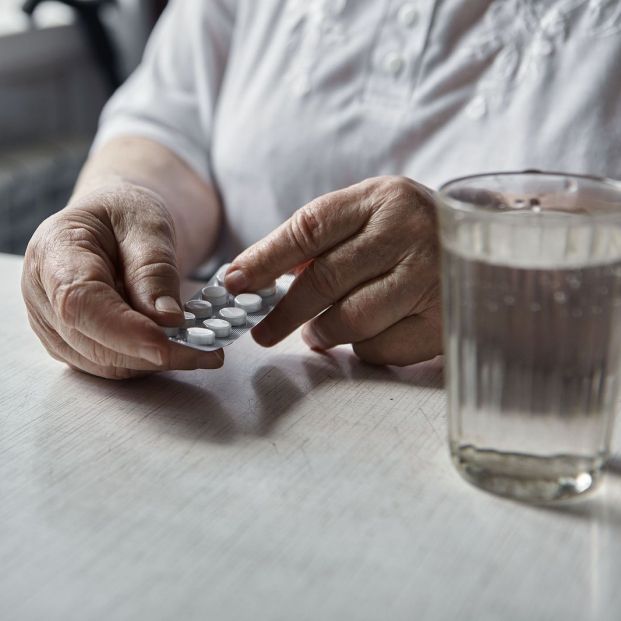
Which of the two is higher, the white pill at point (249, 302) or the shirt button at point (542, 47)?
the shirt button at point (542, 47)

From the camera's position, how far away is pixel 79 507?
42 centimetres

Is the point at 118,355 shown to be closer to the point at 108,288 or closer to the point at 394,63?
the point at 108,288

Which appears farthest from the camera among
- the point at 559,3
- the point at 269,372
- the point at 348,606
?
the point at 559,3

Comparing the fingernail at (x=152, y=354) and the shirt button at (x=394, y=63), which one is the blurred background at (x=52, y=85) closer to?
the shirt button at (x=394, y=63)

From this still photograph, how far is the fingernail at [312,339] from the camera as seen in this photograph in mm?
592

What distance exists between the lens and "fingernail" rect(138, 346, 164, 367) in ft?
1.62

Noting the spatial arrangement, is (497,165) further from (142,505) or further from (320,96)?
(142,505)

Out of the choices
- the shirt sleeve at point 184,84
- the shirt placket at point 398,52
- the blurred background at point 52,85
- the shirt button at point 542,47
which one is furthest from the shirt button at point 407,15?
the blurred background at point 52,85

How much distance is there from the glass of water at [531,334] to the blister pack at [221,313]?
15 centimetres

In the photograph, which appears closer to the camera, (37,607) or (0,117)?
(37,607)

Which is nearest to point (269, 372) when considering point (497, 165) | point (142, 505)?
point (142, 505)

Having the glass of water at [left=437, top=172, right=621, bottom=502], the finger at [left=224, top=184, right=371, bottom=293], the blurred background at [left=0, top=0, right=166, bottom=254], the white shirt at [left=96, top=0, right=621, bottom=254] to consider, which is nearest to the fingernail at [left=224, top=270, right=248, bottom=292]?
the finger at [left=224, top=184, right=371, bottom=293]

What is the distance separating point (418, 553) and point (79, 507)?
0.54 feet

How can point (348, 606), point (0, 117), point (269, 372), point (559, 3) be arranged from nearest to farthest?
point (348, 606) < point (269, 372) < point (559, 3) < point (0, 117)
